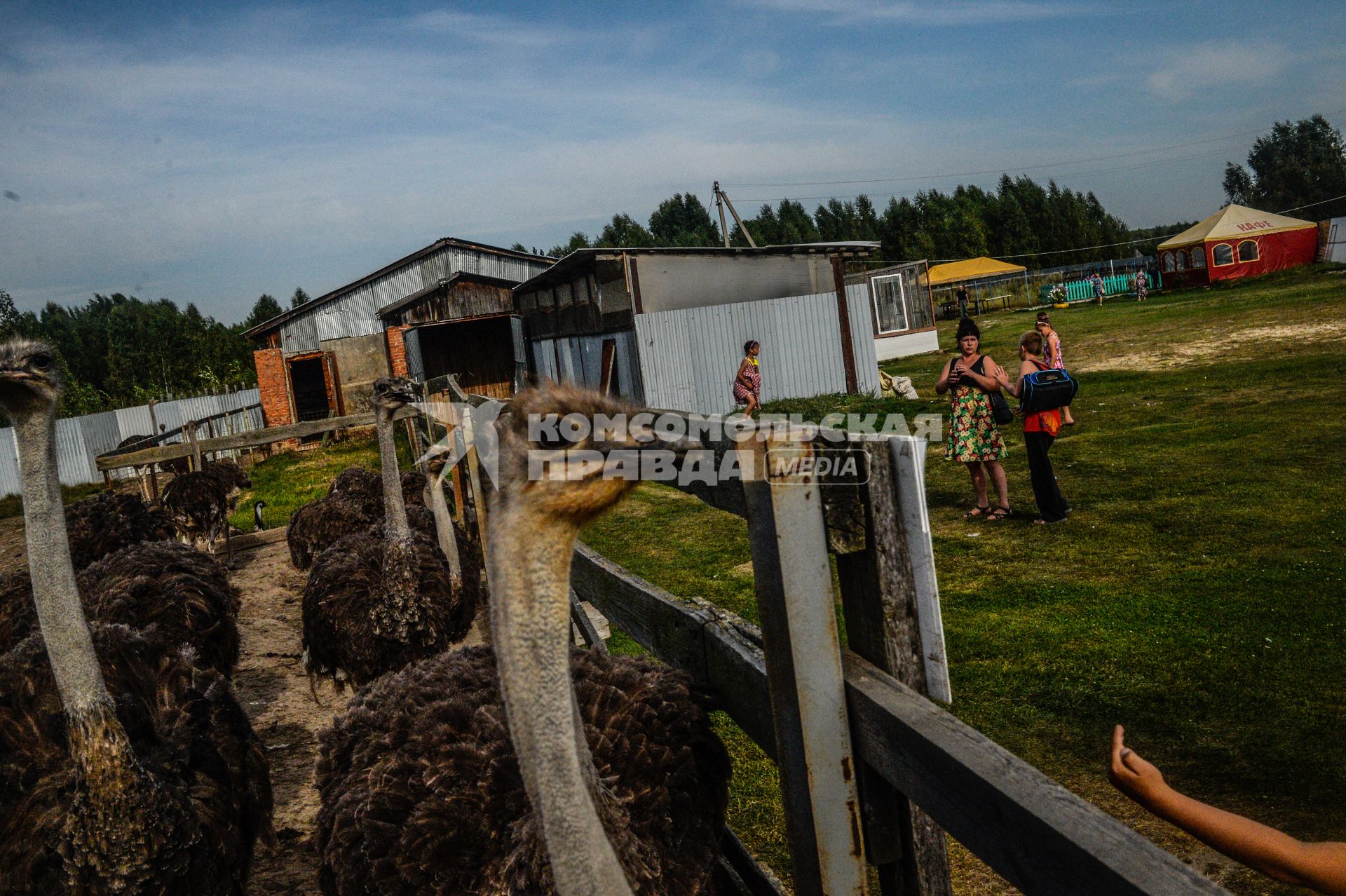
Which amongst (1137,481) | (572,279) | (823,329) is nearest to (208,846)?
(1137,481)

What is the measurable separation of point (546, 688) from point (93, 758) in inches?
81.4

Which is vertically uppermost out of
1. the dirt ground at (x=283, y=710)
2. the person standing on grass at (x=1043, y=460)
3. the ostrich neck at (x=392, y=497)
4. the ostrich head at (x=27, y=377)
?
the ostrich head at (x=27, y=377)

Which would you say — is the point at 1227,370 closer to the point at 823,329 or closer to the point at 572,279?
the point at 823,329

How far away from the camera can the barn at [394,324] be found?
89.5ft

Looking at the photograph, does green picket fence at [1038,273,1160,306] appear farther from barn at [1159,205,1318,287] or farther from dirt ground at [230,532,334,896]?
dirt ground at [230,532,334,896]

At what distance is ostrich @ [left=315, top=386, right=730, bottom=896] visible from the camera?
192 centimetres

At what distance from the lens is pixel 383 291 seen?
100ft

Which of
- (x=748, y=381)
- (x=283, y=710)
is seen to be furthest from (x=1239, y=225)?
(x=283, y=710)

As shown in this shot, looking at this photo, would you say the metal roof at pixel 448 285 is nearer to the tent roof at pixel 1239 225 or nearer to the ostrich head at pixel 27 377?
the ostrich head at pixel 27 377

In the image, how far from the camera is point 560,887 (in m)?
1.86

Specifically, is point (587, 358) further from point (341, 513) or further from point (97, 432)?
point (97, 432)

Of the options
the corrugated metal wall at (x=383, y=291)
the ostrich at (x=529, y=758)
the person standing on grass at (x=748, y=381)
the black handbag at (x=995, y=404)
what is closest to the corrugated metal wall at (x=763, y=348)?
the person standing on grass at (x=748, y=381)

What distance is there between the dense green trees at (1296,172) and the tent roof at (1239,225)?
159 ft

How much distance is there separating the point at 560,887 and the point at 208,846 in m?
2.09
